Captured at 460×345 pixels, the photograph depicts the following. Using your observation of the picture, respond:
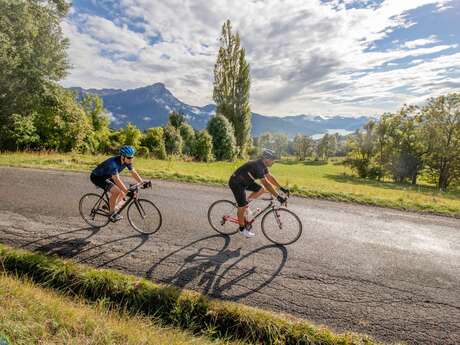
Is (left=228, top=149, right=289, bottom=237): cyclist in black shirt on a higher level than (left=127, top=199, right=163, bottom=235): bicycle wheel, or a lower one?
higher

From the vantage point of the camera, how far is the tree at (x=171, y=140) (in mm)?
46875

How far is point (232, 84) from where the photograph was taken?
42.4 metres

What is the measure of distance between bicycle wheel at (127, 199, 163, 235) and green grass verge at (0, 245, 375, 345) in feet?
5.73

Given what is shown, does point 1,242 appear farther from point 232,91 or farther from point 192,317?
point 232,91

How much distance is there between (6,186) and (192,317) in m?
10.1

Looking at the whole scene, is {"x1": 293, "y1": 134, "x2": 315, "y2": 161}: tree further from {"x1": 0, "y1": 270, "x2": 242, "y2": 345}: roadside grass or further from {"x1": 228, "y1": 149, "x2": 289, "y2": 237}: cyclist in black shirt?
{"x1": 0, "y1": 270, "x2": 242, "y2": 345}: roadside grass

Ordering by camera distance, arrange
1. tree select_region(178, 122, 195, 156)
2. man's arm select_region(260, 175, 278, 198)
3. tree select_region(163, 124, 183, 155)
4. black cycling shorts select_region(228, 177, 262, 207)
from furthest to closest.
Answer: tree select_region(178, 122, 195, 156) < tree select_region(163, 124, 183, 155) < black cycling shorts select_region(228, 177, 262, 207) < man's arm select_region(260, 175, 278, 198)

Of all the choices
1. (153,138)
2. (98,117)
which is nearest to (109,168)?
(98,117)

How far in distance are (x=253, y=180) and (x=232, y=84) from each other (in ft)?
130

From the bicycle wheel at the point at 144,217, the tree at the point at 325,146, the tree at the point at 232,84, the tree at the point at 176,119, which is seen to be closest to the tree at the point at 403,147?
the tree at the point at 232,84

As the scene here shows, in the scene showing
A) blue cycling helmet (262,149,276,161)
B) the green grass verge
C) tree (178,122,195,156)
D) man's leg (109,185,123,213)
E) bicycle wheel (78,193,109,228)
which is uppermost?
tree (178,122,195,156)

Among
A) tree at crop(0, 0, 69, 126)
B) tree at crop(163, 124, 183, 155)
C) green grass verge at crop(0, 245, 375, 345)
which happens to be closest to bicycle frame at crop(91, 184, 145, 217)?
green grass verge at crop(0, 245, 375, 345)

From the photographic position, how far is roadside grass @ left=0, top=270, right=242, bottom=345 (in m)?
2.95

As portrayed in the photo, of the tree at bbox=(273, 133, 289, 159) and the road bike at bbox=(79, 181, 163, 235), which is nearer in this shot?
the road bike at bbox=(79, 181, 163, 235)
